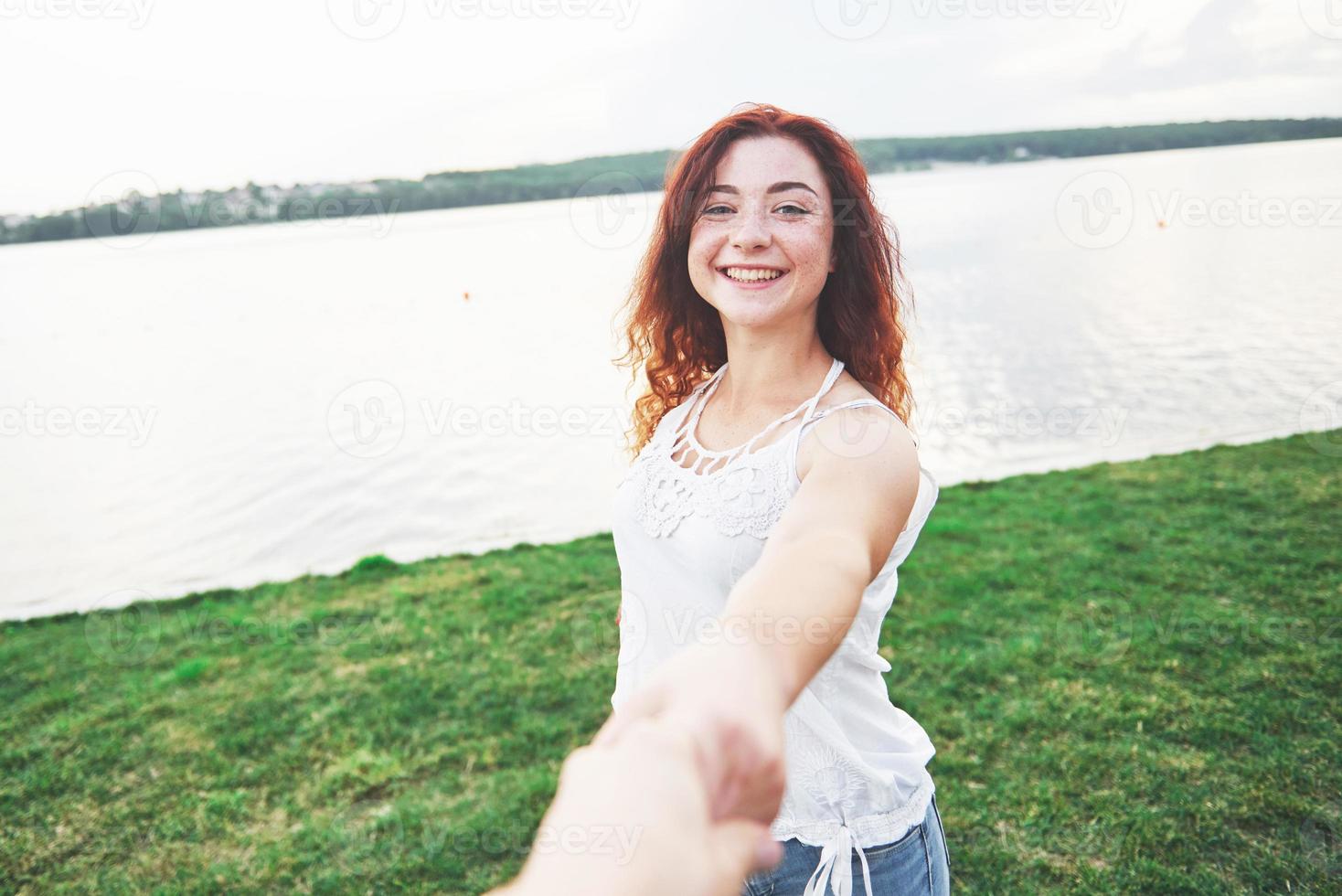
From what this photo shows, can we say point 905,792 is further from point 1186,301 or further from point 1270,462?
point 1186,301

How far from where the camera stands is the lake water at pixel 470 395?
339 inches

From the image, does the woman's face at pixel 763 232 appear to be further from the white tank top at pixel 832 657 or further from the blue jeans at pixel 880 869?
the blue jeans at pixel 880 869

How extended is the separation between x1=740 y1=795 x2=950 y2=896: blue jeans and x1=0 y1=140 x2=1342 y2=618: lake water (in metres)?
2.59

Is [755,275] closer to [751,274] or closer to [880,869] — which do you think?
[751,274]

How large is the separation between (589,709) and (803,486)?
3589mm

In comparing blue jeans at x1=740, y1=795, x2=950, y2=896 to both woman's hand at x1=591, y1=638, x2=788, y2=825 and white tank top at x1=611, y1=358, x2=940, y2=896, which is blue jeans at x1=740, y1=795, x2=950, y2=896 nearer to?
white tank top at x1=611, y1=358, x2=940, y2=896

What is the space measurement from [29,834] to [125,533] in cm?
569

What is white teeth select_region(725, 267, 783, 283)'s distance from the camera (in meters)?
2.02

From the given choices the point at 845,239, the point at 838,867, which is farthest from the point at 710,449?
the point at 838,867

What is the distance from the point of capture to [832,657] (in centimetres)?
167

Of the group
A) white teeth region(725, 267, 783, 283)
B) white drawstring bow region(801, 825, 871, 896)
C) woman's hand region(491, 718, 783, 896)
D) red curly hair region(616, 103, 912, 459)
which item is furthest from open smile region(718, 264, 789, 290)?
woman's hand region(491, 718, 783, 896)

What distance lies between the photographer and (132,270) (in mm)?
44875

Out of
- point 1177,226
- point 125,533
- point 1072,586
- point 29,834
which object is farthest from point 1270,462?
point 1177,226

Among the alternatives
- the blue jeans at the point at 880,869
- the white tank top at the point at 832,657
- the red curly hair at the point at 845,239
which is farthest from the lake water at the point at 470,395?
the blue jeans at the point at 880,869
